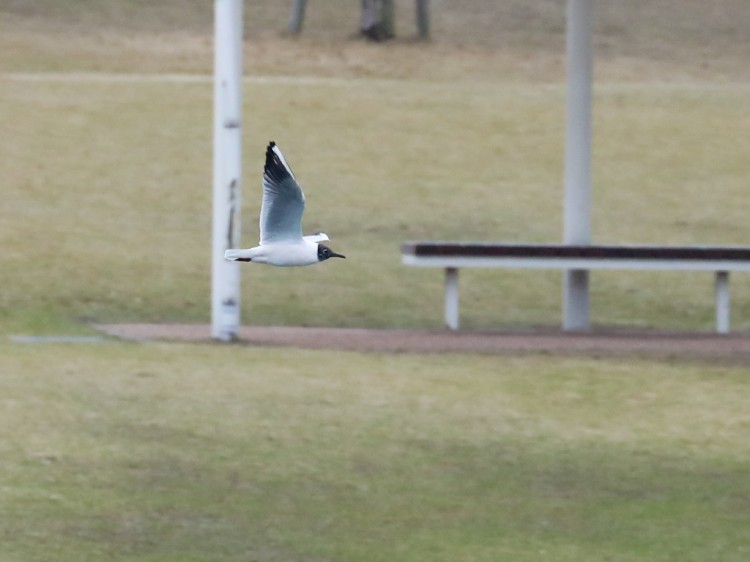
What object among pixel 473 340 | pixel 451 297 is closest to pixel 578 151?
pixel 451 297

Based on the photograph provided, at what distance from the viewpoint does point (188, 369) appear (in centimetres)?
1286

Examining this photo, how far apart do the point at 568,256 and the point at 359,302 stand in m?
2.67

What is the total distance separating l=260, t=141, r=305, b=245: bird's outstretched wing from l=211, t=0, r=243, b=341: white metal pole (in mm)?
8396

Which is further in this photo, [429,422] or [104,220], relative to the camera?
[104,220]

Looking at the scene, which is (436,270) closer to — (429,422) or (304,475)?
(429,422)

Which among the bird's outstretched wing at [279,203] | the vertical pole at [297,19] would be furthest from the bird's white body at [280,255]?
the vertical pole at [297,19]

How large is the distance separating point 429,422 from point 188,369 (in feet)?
7.32

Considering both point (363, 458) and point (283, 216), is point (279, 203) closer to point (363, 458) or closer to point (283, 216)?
point (283, 216)

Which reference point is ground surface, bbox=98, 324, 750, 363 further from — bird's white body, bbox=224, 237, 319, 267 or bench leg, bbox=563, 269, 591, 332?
bird's white body, bbox=224, 237, 319, 267

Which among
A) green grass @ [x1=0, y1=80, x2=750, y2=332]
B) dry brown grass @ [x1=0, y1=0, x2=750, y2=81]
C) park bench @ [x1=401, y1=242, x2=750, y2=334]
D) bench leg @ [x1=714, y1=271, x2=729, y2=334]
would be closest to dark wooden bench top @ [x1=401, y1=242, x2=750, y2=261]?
park bench @ [x1=401, y1=242, x2=750, y2=334]

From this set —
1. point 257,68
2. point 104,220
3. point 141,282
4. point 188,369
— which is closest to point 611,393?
point 188,369

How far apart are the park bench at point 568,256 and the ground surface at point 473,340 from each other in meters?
0.64

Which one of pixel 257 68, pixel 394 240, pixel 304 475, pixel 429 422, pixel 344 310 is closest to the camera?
pixel 304 475

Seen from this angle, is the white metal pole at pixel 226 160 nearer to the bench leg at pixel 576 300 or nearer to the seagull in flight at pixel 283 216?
the bench leg at pixel 576 300
